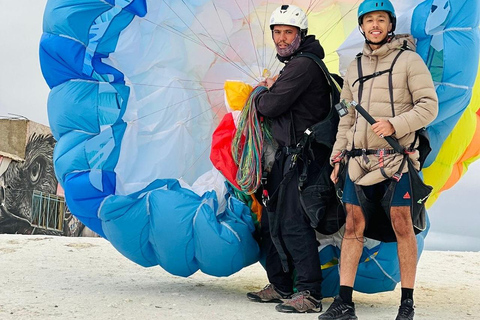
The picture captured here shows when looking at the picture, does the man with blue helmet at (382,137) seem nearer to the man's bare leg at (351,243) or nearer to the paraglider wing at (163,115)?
the man's bare leg at (351,243)

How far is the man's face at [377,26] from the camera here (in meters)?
3.23

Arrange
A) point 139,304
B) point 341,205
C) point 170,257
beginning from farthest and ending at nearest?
point 170,257 < point 139,304 < point 341,205

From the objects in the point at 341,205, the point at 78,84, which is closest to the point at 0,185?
the point at 78,84

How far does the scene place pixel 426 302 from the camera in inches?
170

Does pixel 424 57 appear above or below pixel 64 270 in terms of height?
above

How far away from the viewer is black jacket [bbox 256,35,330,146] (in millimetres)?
3568

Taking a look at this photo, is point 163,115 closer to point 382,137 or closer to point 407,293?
point 382,137

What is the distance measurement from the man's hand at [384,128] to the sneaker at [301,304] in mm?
1004

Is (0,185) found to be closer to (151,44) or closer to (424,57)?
(151,44)

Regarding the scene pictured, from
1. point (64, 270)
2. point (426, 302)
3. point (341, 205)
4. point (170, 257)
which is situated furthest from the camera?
point (64, 270)

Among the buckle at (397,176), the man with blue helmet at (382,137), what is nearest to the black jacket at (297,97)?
the man with blue helmet at (382,137)

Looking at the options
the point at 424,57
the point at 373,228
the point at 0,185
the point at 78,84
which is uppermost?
the point at 424,57

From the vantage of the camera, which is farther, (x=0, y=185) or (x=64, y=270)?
(x=0, y=185)

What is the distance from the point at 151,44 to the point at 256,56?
0.73 metres
